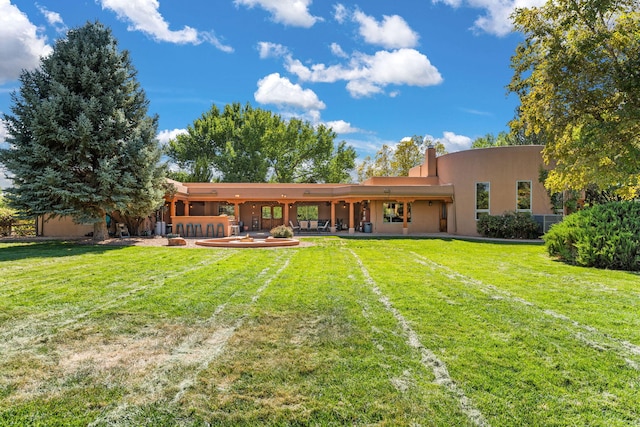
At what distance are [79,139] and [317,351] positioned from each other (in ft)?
48.7

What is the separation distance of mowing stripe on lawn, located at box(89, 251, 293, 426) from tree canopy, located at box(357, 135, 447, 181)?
35.6 meters

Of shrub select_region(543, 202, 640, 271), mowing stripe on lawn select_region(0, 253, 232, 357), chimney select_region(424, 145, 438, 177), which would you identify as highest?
chimney select_region(424, 145, 438, 177)

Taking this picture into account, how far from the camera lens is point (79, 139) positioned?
1407 cm

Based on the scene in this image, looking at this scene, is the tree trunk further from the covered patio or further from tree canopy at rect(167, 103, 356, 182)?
tree canopy at rect(167, 103, 356, 182)

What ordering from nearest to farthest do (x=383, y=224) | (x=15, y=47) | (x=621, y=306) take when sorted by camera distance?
1. (x=621, y=306)
2. (x=15, y=47)
3. (x=383, y=224)

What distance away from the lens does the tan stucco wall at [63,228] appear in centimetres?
1872

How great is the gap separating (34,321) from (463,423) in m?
4.99

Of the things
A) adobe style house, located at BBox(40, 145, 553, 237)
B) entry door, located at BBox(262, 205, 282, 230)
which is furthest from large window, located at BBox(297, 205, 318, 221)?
entry door, located at BBox(262, 205, 282, 230)

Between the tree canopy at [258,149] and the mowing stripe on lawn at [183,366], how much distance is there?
31745mm

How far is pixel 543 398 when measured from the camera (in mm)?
2695

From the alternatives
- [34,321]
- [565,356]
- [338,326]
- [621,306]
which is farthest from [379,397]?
[621,306]

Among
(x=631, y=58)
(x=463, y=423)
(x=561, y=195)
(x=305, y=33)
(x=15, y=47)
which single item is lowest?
(x=463, y=423)

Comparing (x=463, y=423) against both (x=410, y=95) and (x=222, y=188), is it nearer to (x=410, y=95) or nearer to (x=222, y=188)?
(x=222, y=188)

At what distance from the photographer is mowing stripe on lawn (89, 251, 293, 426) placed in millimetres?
2545
